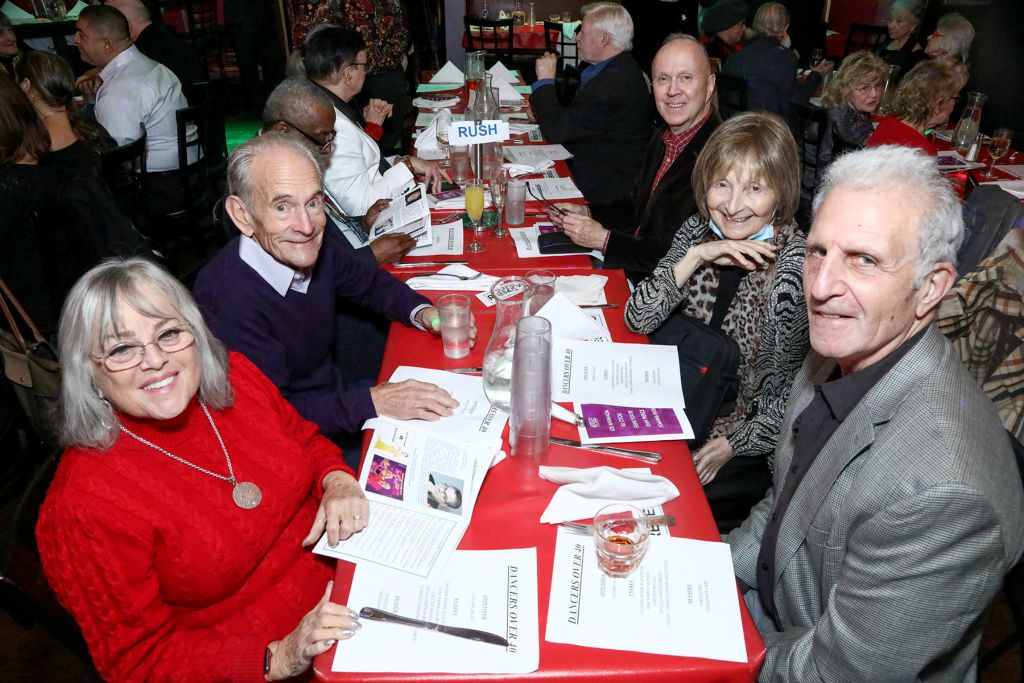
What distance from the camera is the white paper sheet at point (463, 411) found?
1.64 meters

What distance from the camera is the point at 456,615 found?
3.90ft

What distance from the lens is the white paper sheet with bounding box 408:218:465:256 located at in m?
2.76

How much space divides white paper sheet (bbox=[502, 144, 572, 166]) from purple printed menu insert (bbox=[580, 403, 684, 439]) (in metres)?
2.33

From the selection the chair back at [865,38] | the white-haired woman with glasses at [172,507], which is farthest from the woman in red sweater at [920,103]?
the chair back at [865,38]

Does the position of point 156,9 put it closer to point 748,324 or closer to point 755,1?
point 755,1

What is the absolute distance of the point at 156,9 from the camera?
8281mm

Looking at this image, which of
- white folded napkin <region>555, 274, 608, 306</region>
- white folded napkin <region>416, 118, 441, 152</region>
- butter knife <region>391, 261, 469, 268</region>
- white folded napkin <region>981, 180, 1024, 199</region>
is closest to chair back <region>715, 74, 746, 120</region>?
white folded napkin <region>981, 180, 1024, 199</region>

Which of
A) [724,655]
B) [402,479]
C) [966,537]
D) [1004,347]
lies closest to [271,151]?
[402,479]

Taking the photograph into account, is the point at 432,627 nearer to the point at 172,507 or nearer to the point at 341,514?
the point at 341,514

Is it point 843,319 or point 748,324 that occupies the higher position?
point 843,319

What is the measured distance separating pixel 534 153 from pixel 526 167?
1.14 ft

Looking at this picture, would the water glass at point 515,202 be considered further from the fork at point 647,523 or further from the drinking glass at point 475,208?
the fork at point 647,523

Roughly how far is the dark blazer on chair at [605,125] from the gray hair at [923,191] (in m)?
2.69

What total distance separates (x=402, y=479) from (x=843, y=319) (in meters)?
0.97
